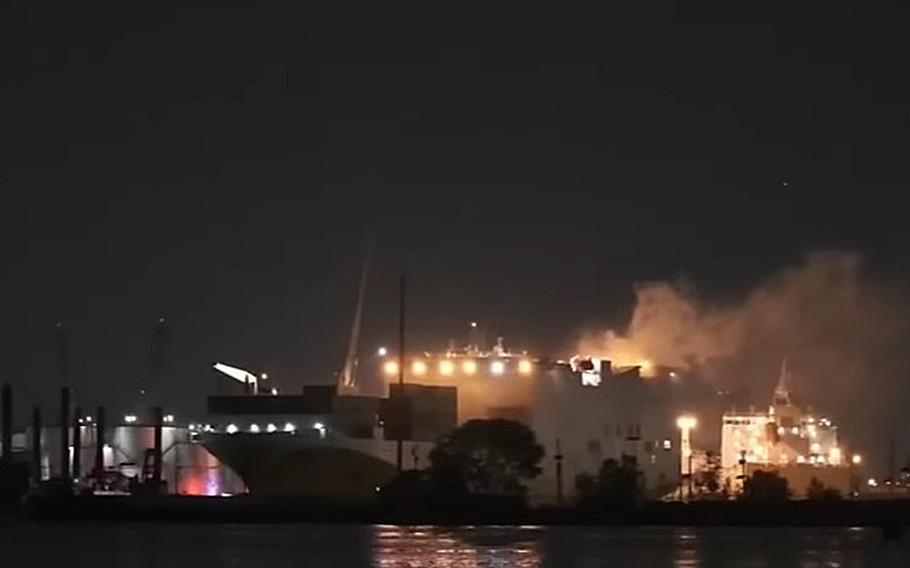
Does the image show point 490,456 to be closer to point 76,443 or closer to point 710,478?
point 710,478

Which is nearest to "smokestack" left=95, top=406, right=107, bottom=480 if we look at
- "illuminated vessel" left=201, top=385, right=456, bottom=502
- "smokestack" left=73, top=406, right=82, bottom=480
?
"smokestack" left=73, top=406, right=82, bottom=480

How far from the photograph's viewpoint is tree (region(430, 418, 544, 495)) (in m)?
88.9

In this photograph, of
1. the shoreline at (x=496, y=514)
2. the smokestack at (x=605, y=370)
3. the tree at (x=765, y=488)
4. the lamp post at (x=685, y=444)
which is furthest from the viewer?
the lamp post at (x=685, y=444)

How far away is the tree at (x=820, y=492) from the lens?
324ft

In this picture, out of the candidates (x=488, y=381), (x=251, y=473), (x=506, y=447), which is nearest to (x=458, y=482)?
(x=506, y=447)

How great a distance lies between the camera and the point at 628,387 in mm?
107688

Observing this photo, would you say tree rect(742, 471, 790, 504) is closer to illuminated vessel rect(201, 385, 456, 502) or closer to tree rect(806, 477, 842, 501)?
tree rect(806, 477, 842, 501)

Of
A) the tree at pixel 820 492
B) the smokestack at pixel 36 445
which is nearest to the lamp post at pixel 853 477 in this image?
the tree at pixel 820 492

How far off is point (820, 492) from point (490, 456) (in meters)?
22.8

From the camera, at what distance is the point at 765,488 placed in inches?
3804

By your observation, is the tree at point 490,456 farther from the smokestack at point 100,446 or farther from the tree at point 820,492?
the smokestack at point 100,446

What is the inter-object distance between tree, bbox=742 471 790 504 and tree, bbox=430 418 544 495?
10.3 meters

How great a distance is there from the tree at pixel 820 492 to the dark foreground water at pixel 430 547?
20.1 m

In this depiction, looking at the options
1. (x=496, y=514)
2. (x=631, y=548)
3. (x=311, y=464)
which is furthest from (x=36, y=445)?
(x=631, y=548)
